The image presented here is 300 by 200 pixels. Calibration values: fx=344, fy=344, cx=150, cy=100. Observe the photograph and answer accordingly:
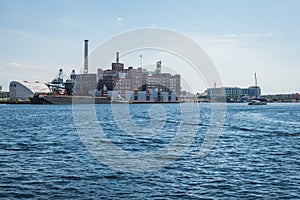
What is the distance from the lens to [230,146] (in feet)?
74.2

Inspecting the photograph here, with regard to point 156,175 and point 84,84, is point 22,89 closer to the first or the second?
point 84,84

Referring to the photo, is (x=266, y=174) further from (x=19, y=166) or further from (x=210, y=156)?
(x=19, y=166)

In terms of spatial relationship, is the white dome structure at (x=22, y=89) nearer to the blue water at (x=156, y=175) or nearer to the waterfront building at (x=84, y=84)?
the waterfront building at (x=84, y=84)

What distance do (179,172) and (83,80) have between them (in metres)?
178

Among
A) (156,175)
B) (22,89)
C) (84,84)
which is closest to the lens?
(156,175)

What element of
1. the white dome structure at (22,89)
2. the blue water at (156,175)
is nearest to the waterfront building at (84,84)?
the white dome structure at (22,89)

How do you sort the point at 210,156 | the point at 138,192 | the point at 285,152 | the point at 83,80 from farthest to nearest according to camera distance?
the point at 83,80 < the point at 285,152 < the point at 210,156 < the point at 138,192

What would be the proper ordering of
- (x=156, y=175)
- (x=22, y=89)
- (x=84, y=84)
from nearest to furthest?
1. (x=156, y=175)
2. (x=22, y=89)
3. (x=84, y=84)

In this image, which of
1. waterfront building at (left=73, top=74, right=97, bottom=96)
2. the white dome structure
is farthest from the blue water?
waterfront building at (left=73, top=74, right=97, bottom=96)

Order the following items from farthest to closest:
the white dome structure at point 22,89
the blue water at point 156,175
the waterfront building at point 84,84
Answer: the waterfront building at point 84,84
the white dome structure at point 22,89
the blue water at point 156,175

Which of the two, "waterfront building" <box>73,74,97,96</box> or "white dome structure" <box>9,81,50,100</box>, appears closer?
"white dome structure" <box>9,81,50,100</box>

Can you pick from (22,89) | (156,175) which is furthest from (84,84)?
(156,175)

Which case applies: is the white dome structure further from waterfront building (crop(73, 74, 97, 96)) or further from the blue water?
the blue water

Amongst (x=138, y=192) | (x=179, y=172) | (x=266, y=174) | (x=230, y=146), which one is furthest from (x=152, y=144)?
(x=138, y=192)
